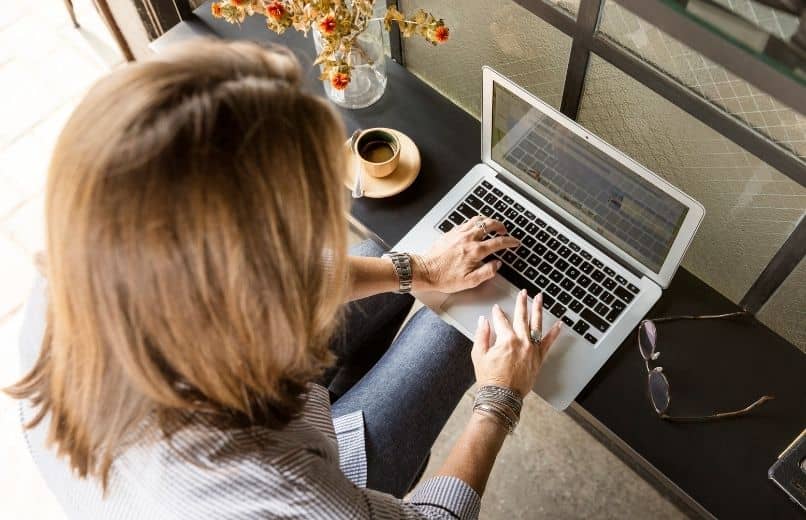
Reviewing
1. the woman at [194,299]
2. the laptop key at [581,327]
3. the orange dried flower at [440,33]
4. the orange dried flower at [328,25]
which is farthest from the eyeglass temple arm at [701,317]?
the orange dried flower at [328,25]

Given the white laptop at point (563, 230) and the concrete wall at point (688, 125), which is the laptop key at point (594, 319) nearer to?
the white laptop at point (563, 230)

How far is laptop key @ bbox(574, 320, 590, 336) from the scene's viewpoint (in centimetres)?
117

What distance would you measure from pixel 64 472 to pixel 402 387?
530mm

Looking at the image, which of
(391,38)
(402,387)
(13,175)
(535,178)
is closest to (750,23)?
(535,178)

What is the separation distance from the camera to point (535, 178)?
1.24 m

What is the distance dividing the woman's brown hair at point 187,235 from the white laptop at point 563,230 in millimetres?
484

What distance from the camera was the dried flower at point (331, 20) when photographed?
114 cm

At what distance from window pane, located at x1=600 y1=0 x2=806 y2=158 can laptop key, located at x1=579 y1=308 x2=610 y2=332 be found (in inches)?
14.6

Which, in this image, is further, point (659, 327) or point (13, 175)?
point (13, 175)

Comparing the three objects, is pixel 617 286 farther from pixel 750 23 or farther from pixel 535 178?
pixel 750 23

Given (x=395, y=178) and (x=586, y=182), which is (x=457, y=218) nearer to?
(x=395, y=178)

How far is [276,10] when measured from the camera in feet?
3.71

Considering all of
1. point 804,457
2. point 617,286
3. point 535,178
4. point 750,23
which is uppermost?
point 750,23

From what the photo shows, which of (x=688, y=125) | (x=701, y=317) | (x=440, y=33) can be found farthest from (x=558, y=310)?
(x=440, y=33)
